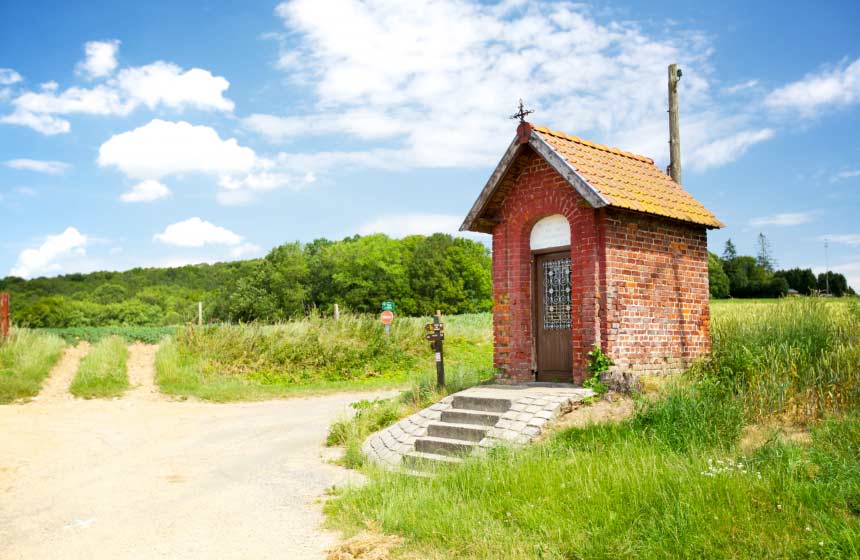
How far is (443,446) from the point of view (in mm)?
9641

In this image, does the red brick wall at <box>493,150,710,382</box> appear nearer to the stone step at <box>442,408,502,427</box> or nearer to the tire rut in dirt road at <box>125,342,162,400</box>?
the stone step at <box>442,408,502,427</box>

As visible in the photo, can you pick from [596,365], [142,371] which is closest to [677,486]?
[596,365]

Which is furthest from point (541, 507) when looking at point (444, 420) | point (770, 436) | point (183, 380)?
point (183, 380)

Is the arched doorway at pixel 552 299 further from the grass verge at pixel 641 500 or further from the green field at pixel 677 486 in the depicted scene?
the grass verge at pixel 641 500

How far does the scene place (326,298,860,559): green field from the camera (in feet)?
17.6

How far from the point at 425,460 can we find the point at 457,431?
0.84m

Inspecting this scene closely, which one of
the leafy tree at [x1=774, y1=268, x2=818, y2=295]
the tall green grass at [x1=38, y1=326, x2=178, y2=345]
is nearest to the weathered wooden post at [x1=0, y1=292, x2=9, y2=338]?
the tall green grass at [x1=38, y1=326, x2=178, y2=345]

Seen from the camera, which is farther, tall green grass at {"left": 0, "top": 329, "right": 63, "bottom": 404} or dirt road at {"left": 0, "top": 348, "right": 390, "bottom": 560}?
tall green grass at {"left": 0, "top": 329, "right": 63, "bottom": 404}

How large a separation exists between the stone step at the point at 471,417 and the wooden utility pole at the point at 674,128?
27.1 feet

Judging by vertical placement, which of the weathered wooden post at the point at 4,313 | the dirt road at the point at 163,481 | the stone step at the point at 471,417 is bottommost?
the dirt road at the point at 163,481

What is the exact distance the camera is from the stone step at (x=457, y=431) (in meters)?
9.70

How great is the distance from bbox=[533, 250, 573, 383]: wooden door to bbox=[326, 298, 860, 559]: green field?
2385 mm

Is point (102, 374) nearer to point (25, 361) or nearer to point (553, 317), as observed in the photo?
point (25, 361)

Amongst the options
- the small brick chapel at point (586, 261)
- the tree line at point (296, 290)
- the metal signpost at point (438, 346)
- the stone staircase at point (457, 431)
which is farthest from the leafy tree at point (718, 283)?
the stone staircase at point (457, 431)
